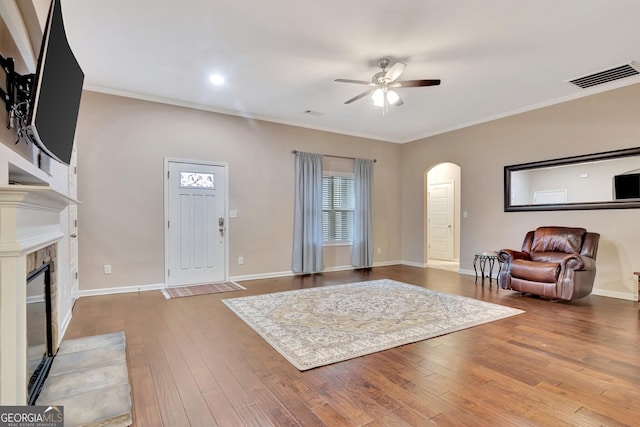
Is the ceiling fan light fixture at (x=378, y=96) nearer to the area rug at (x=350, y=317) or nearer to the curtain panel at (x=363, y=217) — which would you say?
the area rug at (x=350, y=317)

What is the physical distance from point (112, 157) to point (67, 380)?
10.8 ft

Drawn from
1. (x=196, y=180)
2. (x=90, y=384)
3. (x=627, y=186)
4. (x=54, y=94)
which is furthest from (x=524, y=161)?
(x=90, y=384)

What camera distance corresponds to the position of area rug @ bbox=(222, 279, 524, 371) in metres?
2.70

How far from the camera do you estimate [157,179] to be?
4.82 m

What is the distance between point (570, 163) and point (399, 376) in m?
4.48

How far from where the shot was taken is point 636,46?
130 inches

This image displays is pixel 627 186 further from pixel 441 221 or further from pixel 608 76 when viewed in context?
pixel 441 221

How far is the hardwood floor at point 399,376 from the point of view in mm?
1776

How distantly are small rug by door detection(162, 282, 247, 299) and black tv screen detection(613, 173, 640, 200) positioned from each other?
17.6 ft

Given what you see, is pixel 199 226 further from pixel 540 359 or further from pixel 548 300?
pixel 548 300

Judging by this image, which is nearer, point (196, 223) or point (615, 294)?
point (615, 294)

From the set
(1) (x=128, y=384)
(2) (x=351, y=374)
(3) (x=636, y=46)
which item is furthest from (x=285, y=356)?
(3) (x=636, y=46)

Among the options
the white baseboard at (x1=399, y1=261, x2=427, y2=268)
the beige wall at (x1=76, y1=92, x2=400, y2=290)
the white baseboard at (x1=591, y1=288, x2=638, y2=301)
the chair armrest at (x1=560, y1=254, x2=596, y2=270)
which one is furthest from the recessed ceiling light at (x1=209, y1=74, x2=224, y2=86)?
the white baseboard at (x1=591, y1=288, x2=638, y2=301)
